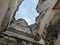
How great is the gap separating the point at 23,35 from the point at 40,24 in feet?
1.31

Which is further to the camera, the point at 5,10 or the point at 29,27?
the point at 29,27

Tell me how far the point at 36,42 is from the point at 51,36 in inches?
27.9

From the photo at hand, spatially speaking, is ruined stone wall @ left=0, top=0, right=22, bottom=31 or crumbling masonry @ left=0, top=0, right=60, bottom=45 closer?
ruined stone wall @ left=0, top=0, right=22, bottom=31

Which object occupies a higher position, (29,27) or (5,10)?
(5,10)

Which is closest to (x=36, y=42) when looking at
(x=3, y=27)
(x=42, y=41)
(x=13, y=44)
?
(x=42, y=41)

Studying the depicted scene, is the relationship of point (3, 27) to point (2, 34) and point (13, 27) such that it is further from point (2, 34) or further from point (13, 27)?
point (13, 27)

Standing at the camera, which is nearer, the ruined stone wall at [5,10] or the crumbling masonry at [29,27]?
the ruined stone wall at [5,10]

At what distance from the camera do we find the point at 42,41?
4047 millimetres

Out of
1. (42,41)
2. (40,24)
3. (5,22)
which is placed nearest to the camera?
(5,22)

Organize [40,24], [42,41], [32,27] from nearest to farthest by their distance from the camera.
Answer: [40,24] < [42,41] < [32,27]

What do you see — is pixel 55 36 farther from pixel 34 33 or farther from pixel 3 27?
pixel 3 27

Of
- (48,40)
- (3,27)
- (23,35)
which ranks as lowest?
(48,40)

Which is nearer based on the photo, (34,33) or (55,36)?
(34,33)

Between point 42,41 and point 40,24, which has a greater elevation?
point 40,24
